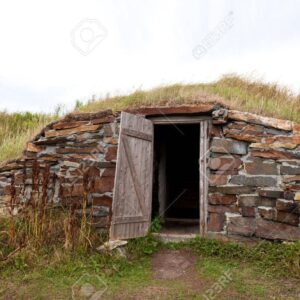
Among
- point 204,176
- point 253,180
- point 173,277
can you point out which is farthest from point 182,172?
point 173,277

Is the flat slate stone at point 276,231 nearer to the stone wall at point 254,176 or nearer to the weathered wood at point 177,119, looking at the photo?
the stone wall at point 254,176

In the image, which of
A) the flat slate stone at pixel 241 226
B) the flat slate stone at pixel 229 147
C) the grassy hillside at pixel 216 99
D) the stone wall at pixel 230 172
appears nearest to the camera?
the stone wall at pixel 230 172

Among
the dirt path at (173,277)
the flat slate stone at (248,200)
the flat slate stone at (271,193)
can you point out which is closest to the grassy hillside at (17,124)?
the dirt path at (173,277)

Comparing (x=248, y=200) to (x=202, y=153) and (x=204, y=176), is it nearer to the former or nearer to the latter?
(x=204, y=176)

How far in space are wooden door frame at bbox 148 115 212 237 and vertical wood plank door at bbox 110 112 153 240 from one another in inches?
16.0

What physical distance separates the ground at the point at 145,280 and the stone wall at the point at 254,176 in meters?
0.76

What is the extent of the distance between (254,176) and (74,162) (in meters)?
3.19

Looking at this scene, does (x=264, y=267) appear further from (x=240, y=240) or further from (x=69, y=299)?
(x=69, y=299)

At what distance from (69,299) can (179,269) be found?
170 centimetres

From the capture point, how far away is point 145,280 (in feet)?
16.1

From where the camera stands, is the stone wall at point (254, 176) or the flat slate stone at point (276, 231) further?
the stone wall at point (254, 176)

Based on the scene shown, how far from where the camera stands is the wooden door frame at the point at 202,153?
620 centimetres

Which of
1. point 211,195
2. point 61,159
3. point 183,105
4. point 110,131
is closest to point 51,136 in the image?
point 61,159

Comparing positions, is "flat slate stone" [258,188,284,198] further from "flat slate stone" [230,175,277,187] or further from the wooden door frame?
the wooden door frame
